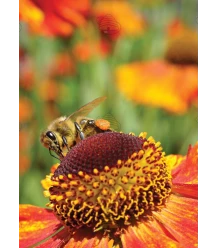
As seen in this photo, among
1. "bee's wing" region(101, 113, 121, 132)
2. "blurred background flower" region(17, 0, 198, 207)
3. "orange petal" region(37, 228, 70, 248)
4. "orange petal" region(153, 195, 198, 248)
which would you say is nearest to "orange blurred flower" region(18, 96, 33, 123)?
"blurred background flower" region(17, 0, 198, 207)

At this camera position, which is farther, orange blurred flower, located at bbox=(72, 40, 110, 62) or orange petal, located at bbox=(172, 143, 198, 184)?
orange blurred flower, located at bbox=(72, 40, 110, 62)

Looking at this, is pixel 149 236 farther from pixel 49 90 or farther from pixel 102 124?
pixel 49 90

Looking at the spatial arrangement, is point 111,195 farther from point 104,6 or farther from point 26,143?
point 104,6

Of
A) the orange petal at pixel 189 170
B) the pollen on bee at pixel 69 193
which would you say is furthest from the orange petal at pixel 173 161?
the pollen on bee at pixel 69 193

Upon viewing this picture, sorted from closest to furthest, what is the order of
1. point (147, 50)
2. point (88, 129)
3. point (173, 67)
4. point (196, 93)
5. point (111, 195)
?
1. point (111, 195)
2. point (88, 129)
3. point (196, 93)
4. point (147, 50)
5. point (173, 67)
